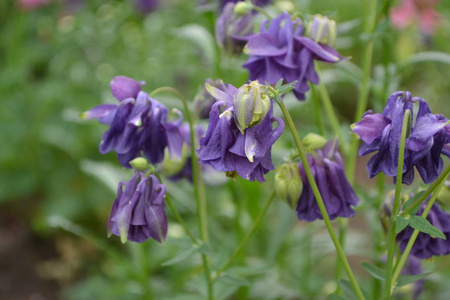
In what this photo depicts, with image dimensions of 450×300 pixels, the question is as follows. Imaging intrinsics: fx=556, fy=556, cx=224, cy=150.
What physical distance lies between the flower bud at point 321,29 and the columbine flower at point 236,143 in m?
0.34

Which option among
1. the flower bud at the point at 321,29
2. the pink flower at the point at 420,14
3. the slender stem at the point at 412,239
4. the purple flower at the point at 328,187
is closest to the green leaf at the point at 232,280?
the purple flower at the point at 328,187

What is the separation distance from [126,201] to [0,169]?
243cm

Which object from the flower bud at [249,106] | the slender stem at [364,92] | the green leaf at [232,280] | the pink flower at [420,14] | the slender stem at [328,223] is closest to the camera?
the flower bud at [249,106]

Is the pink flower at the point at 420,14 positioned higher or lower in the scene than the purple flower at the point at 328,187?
lower

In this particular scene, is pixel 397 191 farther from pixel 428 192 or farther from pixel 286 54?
pixel 286 54

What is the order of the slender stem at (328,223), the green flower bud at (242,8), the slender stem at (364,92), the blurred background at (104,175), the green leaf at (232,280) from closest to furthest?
the slender stem at (328,223)
the green leaf at (232,280)
the green flower bud at (242,8)
the slender stem at (364,92)
the blurred background at (104,175)

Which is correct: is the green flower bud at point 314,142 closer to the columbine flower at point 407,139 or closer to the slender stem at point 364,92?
the columbine flower at point 407,139

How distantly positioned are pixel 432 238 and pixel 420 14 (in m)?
2.40

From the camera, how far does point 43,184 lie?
3.46 meters

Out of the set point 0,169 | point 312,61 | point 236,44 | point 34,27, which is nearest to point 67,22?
point 34,27

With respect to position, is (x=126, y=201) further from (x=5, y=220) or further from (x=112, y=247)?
(x=5, y=220)

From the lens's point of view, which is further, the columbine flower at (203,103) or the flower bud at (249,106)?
the columbine flower at (203,103)

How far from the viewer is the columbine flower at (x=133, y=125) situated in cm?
133

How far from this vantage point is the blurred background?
2395 millimetres
